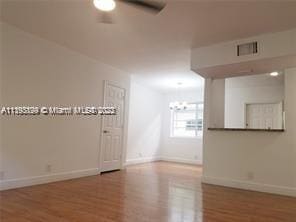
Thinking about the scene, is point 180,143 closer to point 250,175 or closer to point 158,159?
point 158,159

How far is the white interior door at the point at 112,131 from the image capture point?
532 cm

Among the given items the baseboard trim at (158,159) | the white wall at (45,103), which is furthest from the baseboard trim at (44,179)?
the baseboard trim at (158,159)

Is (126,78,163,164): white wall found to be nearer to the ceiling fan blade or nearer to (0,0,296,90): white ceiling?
(0,0,296,90): white ceiling

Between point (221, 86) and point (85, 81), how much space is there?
9.52 feet

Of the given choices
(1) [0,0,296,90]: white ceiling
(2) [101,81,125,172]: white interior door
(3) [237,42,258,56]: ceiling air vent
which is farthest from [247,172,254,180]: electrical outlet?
(2) [101,81,125,172]: white interior door

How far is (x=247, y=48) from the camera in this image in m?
3.69

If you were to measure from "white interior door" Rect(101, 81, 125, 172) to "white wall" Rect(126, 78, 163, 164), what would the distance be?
40.6 inches

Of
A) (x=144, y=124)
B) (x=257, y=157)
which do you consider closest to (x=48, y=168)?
(x=257, y=157)

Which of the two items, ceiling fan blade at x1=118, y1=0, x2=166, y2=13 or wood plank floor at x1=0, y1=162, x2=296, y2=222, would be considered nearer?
ceiling fan blade at x1=118, y1=0, x2=166, y2=13

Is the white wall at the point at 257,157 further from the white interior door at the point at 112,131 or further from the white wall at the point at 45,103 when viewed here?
the white wall at the point at 45,103

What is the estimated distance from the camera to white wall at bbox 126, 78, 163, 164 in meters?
7.00

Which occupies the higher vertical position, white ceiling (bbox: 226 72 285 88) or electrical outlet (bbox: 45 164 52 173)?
white ceiling (bbox: 226 72 285 88)

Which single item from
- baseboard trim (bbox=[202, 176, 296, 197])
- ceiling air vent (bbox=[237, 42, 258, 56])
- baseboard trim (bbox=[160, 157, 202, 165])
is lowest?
baseboard trim (bbox=[160, 157, 202, 165])

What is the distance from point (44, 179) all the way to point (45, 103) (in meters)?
1.32
